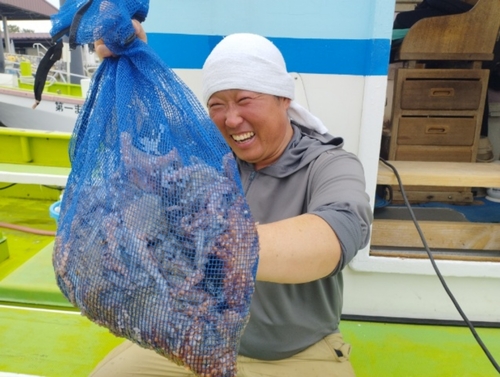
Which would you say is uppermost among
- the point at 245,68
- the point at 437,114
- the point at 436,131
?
the point at 245,68

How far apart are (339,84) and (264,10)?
1.56ft

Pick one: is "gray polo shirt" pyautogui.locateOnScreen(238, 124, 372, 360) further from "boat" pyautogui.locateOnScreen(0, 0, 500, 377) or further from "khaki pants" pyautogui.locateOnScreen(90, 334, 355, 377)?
"boat" pyautogui.locateOnScreen(0, 0, 500, 377)

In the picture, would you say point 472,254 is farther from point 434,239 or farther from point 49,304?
point 49,304

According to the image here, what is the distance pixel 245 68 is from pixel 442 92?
2079mm

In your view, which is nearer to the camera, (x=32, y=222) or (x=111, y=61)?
(x=111, y=61)

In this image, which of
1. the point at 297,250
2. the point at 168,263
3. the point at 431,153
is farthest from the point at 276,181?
the point at 431,153

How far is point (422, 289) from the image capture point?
2.04 m

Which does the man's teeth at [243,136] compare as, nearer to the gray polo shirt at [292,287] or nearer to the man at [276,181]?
the man at [276,181]

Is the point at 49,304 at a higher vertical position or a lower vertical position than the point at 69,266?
lower

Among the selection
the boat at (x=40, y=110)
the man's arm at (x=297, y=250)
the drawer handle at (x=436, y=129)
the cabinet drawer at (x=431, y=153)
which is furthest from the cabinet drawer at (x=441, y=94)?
the boat at (x=40, y=110)

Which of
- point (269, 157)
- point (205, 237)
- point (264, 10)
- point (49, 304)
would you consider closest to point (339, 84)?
point (264, 10)

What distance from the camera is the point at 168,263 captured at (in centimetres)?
66

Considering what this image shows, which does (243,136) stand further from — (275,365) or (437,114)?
(437,114)

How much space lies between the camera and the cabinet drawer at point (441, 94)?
8.77 ft
